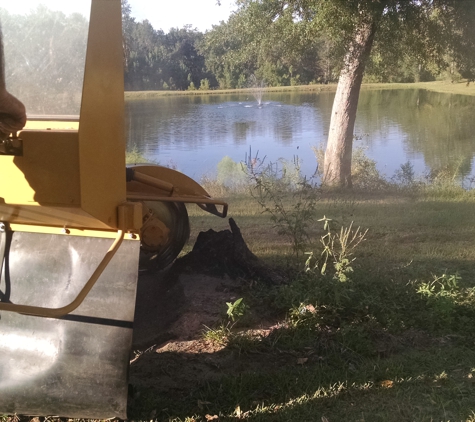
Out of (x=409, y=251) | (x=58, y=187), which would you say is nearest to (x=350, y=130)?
(x=409, y=251)

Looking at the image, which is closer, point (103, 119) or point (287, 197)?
point (103, 119)

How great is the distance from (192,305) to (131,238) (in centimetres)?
179

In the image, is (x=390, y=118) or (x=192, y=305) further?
(x=390, y=118)

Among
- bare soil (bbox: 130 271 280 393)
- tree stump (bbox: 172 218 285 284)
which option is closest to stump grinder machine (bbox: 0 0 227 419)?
bare soil (bbox: 130 271 280 393)

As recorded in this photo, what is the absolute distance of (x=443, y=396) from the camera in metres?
3.71

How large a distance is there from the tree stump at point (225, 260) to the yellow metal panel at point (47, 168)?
9.13ft

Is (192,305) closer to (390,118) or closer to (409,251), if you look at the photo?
(409,251)

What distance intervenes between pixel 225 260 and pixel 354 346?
61.7 inches

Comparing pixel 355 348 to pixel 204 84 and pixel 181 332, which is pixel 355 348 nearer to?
pixel 181 332

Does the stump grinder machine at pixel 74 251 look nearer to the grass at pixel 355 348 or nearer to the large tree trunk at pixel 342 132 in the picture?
the grass at pixel 355 348

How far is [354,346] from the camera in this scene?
437 centimetres

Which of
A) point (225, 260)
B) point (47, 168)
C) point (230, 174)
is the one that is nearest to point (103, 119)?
point (47, 168)

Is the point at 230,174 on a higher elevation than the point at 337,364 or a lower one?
higher

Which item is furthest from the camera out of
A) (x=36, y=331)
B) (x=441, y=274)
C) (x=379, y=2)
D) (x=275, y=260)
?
(x=379, y=2)
